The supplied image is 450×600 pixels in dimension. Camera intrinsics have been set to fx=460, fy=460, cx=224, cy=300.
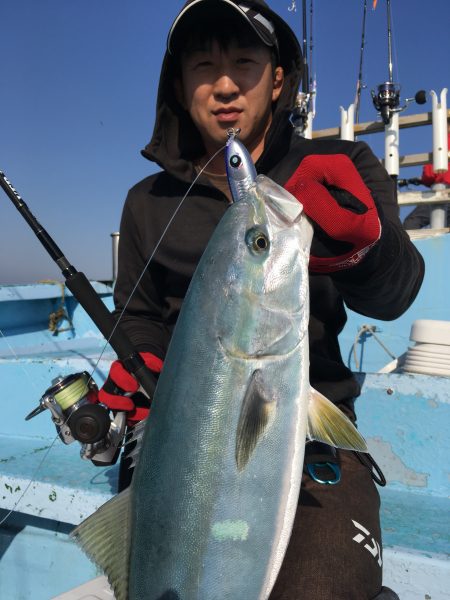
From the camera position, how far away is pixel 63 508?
96.7 inches

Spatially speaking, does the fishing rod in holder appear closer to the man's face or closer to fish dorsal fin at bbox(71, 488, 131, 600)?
the man's face

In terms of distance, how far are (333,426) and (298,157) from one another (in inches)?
55.9

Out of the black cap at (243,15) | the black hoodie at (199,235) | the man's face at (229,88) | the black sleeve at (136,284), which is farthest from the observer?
the black sleeve at (136,284)

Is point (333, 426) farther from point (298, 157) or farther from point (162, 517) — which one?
point (298, 157)

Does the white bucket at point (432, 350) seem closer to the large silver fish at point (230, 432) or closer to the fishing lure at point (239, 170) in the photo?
the large silver fish at point (230, 432)

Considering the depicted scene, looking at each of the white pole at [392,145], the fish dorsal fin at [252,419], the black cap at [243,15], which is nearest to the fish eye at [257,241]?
the fish dorsal fin at [252,419]

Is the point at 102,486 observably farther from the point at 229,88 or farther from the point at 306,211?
the point at 229,88

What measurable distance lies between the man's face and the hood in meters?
0.09

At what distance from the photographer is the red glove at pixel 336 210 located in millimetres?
1332

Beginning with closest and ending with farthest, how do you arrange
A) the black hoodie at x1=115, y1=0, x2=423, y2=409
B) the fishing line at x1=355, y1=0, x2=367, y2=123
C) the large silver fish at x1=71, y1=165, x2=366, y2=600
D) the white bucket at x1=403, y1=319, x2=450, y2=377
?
the large silver fish at x1=71, y1=165, x2=366, y2=600
the black hoodie at x1=115, y1=0, x2=423, y2=409
the white bucket at x1=403, y1=319, x2=450, y2=377
the fishing line at x1=355, y1=0, x2=367, y2=123

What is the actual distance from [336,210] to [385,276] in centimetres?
40

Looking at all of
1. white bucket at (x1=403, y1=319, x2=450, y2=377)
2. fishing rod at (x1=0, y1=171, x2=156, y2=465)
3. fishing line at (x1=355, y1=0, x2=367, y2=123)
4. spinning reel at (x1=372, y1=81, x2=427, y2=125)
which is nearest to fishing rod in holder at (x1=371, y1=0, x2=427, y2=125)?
spinning reel at (x1=372, y1=81, x2=427, y2=125)

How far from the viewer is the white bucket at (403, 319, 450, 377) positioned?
291 cm

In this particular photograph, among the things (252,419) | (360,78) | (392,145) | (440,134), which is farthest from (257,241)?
(360,78)
